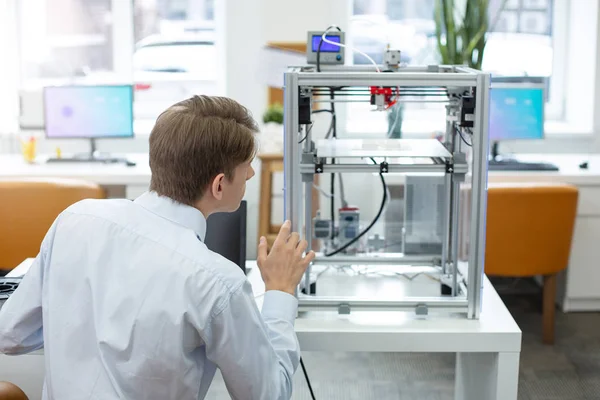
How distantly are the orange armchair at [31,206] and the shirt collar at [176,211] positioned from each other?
2.11 meters

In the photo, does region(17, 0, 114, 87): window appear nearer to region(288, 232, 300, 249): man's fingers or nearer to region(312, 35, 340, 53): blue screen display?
region(312, 35, 340, 53): blue screen display

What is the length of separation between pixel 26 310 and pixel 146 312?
30 cm

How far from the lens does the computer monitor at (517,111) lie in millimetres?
4121

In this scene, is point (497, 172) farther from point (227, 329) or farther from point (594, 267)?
point (227, 329)

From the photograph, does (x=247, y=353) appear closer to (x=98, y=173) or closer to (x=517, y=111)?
(x=98, y=173)

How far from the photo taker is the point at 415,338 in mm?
1909

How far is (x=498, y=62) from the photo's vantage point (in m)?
5.07

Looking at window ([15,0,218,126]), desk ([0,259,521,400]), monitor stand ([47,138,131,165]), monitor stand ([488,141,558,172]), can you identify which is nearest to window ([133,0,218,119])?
window ([15,0,218,126])

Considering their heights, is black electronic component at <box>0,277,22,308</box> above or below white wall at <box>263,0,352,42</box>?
below

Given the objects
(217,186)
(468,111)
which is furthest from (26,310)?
(468,111)

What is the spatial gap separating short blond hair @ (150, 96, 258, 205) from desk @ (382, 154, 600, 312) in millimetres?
2601

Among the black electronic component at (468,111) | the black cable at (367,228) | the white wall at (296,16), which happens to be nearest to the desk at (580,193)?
the white wall at (296,16)

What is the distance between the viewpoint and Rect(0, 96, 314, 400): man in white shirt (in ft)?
4.08

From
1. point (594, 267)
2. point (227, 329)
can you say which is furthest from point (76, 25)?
point (227, 329)
